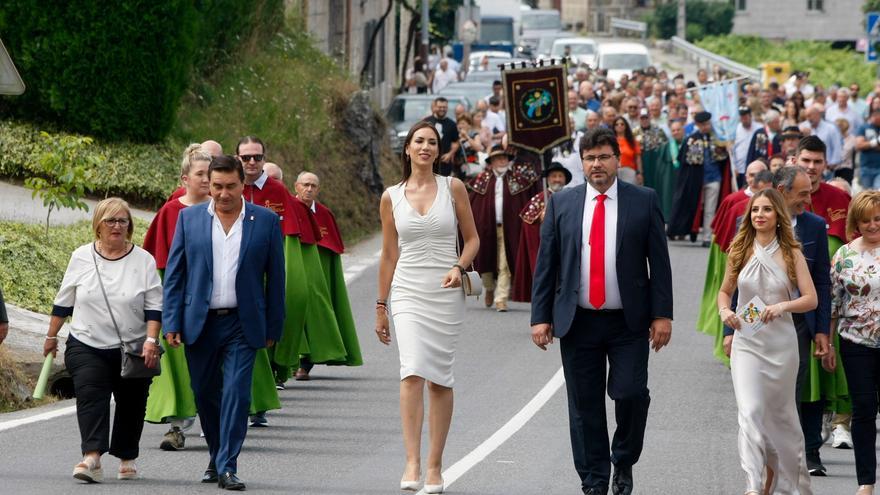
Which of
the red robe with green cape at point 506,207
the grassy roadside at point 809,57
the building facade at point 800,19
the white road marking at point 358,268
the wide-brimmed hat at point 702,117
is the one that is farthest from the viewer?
the building facade at point 800,19

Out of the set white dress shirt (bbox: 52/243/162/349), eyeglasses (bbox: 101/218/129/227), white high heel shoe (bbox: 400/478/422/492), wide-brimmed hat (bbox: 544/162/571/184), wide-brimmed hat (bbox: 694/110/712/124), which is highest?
eyeglasses (bbox: 101/218/129/227)

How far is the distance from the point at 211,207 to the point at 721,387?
5772 millimetres

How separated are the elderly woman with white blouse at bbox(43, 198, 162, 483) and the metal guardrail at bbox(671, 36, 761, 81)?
46350 mm

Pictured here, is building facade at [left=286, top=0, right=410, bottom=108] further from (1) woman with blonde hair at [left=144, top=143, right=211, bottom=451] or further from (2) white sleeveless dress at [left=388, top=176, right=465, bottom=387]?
(2) white sleeveless dress at [left=388, top=176, right=465, bottom=387]

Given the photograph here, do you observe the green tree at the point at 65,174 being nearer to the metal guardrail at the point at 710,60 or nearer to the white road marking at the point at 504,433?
the white road marking at the point at 504,433

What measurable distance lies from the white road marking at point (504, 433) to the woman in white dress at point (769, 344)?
5.59ft

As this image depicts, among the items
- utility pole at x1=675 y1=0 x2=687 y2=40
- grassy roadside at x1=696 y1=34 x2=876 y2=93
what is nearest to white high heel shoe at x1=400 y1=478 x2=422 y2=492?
grassy roadside at x1=696 y1=34 x2=876 y2=93

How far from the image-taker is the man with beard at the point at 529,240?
730 inches

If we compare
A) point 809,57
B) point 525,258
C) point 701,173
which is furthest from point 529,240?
point 809,57

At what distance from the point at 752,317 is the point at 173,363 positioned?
367 centimetres

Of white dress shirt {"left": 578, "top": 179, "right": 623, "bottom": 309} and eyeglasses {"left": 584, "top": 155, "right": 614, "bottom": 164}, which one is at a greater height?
eyeglasses {"left": 584, "top": 155, "right": 614, "bottom": 164}

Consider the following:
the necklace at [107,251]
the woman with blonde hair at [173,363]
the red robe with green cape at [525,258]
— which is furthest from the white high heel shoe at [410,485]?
the red robe with green cape at [525,258]

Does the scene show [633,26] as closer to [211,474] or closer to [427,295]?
[427,295]

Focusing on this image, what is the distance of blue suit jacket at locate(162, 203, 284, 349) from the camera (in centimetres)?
977
